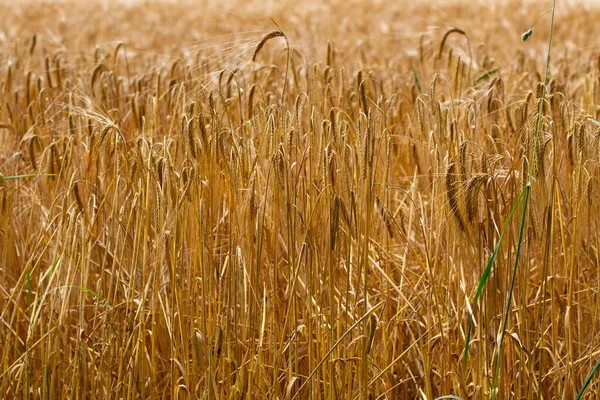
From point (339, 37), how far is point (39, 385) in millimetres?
3820

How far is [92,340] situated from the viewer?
1.46 meters

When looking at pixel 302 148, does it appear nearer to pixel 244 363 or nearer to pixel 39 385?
pixel 244 363

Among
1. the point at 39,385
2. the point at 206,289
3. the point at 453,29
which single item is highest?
the point at 453,29

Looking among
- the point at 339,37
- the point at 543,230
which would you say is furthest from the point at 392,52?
the point at 543,230

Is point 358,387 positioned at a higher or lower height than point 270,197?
lower

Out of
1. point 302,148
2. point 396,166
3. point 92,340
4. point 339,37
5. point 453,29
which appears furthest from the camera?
point 339,37

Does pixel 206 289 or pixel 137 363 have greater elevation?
pixel 206 289

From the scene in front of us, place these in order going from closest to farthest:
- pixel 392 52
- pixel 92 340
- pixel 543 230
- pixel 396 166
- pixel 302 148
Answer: pixel 543 230 → pixel 92 340 → pixel 302 148 → pixel 396 166 → pixel 392 52

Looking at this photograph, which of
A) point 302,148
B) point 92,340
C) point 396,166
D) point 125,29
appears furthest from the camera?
point 125,29

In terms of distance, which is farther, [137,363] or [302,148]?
[302,148]

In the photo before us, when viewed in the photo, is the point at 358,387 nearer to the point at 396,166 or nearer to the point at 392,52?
the point at 396,166

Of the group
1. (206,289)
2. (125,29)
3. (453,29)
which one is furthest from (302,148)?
(125,29)

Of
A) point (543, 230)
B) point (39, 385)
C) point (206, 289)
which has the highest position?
point (543, 230)

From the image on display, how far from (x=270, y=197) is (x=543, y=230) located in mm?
473
